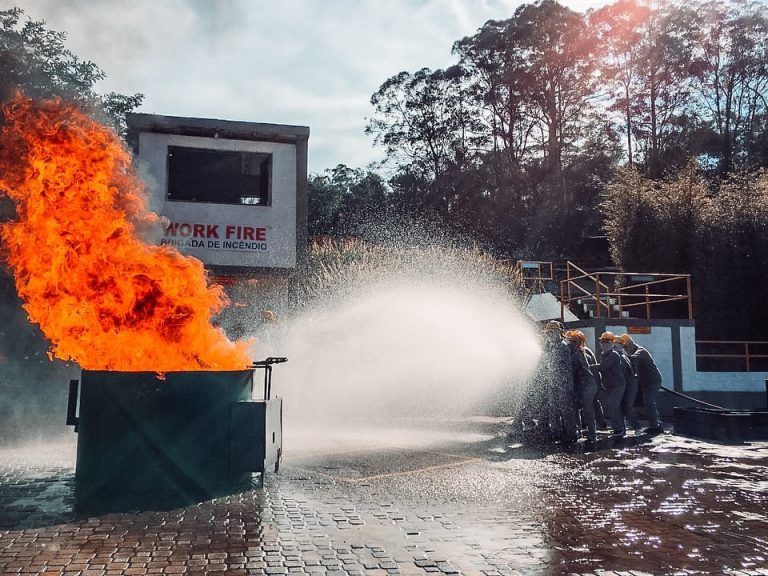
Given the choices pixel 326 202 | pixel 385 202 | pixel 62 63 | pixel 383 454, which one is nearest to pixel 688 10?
pixel 385 202

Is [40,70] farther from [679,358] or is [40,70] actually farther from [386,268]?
[679,358]

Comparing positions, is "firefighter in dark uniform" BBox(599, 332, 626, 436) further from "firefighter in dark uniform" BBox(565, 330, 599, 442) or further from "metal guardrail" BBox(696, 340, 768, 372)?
"metal guardrail" BBox(696, 340, 768, 372)

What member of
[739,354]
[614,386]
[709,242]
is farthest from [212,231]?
[709,242]

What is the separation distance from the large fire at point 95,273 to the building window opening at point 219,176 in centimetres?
Answer: 1228

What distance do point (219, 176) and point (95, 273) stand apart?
1383cm

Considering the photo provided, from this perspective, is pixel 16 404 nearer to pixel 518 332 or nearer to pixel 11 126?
pixel 11 126

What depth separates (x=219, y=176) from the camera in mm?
20094

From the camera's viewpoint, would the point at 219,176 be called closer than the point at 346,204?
Yes

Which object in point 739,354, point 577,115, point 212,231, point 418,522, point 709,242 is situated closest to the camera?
point 418,522

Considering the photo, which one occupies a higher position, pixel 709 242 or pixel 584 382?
pixel 709 242

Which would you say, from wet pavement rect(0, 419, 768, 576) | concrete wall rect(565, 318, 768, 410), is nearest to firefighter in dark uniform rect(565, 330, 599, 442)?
wet pavement rect(0, 419, 768, 576)

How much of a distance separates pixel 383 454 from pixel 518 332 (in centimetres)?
911

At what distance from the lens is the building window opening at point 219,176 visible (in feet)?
63.8

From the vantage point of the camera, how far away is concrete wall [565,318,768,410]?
1659cm
